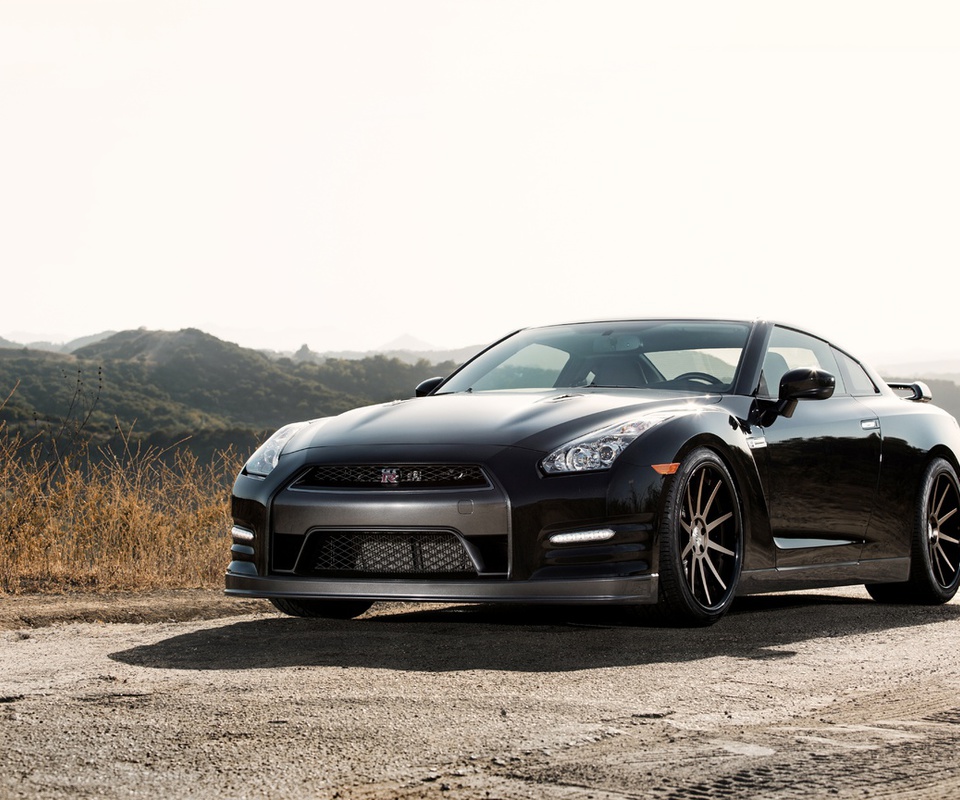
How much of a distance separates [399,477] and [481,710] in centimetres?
206

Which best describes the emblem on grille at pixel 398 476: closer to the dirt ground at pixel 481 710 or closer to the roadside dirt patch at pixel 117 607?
the dirt ground at pixel 481 710

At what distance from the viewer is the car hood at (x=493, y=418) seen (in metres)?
6.37

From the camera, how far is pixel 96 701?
4.47m

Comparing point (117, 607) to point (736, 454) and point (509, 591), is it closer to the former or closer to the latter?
point (509, 591)

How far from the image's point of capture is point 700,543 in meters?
6.52

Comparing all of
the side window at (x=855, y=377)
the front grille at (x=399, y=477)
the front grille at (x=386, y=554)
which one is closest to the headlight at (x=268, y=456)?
the front grille at (x=399, y=477)

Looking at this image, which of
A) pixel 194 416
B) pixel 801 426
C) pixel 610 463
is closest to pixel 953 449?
pixel 801 426

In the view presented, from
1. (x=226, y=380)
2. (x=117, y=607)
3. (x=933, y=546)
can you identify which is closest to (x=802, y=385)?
(x=933, y=546)

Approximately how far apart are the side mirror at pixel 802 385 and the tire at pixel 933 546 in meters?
1.55

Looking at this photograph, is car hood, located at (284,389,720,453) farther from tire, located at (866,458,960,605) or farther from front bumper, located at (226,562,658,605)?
tire, located at (866,458,960,605)

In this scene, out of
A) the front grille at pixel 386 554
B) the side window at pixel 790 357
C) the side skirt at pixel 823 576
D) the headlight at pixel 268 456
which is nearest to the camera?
the front grille at pixel 386 554

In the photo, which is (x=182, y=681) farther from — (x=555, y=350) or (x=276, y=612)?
(x=555, y=350)

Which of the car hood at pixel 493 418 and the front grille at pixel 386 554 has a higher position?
the car hood at pixel 493 418

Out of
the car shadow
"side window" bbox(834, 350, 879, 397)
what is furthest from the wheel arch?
"side window" bbox(834, 350, 879, 397)
